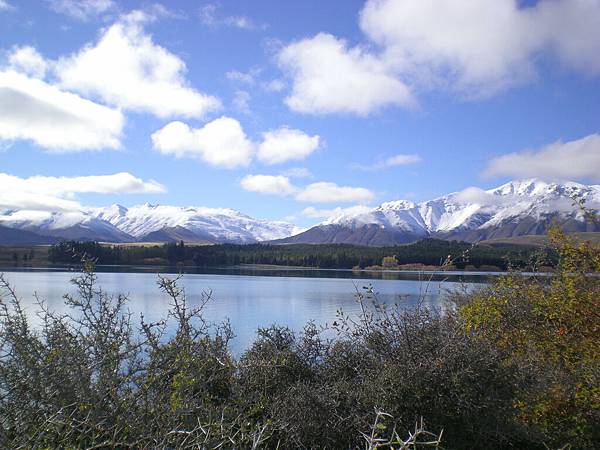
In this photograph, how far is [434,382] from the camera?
7.95 m

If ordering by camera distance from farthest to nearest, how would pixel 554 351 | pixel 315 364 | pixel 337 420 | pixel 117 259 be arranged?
pixel 117 259
pixel 554 351
pixel 315 364
pixel 337 420

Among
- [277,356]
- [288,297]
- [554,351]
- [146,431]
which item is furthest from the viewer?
[288,297]

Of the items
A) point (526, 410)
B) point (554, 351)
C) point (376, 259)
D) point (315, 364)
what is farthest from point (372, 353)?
point (376, 259)

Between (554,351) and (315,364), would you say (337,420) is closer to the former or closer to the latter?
(315,364)

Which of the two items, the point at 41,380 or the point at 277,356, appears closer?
the point at 41,380

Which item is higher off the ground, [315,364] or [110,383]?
[110,383]

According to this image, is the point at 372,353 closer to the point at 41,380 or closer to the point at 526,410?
the point at 526,410

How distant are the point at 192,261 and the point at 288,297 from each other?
109 m

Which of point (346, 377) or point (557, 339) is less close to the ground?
point (557, 339)

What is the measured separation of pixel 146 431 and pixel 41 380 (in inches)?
49.4

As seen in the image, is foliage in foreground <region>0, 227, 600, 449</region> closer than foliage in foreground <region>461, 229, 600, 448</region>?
Yes

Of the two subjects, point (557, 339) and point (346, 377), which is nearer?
point (346, 377)

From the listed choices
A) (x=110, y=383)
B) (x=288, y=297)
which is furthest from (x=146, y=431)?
(x=288, y=297)

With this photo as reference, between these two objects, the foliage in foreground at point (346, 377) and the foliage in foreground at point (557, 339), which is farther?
the foliage in foreground at point (557, 339)
